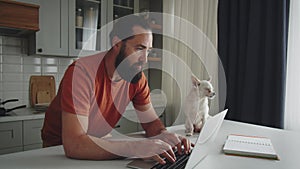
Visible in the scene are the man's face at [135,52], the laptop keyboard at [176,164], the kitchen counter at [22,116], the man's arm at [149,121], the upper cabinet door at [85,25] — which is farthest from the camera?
the upper cabinet door at [85,25]

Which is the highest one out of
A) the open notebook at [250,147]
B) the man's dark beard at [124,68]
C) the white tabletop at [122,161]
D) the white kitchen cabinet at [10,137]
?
the man's dark beard at [124,68]

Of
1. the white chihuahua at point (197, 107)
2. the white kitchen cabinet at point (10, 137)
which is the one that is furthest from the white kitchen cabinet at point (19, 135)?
the white chihuahua at point (197, 107)

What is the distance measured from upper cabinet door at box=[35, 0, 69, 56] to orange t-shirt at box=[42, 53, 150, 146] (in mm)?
1157

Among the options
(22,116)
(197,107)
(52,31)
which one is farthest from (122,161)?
(52,31)

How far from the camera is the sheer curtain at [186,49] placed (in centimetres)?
248

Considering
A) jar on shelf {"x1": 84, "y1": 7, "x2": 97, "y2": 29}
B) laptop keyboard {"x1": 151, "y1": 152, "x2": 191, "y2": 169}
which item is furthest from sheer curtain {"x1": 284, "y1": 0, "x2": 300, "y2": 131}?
jar on shelf {"x1": 84, "y1": 7, "x2": 97, "y2": 29}

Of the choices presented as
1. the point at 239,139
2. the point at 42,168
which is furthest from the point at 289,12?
the point at 42,168

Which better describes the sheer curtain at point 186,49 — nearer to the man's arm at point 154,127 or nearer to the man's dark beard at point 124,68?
the man's arm at point 154,127

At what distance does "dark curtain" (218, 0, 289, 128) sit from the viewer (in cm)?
200

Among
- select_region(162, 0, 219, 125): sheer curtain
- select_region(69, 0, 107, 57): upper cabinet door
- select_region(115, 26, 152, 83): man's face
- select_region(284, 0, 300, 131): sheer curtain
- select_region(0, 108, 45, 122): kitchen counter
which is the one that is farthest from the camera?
select_region(162, 0, 219, 125): sheer curtain

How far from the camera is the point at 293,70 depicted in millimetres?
1980

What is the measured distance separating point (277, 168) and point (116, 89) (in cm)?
80

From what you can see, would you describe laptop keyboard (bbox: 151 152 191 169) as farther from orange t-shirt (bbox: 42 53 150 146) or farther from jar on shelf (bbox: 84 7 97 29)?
jar on shelf (bbox: 84 7 97 29)

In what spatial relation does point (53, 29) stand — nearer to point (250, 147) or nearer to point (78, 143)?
point (78, 143)
